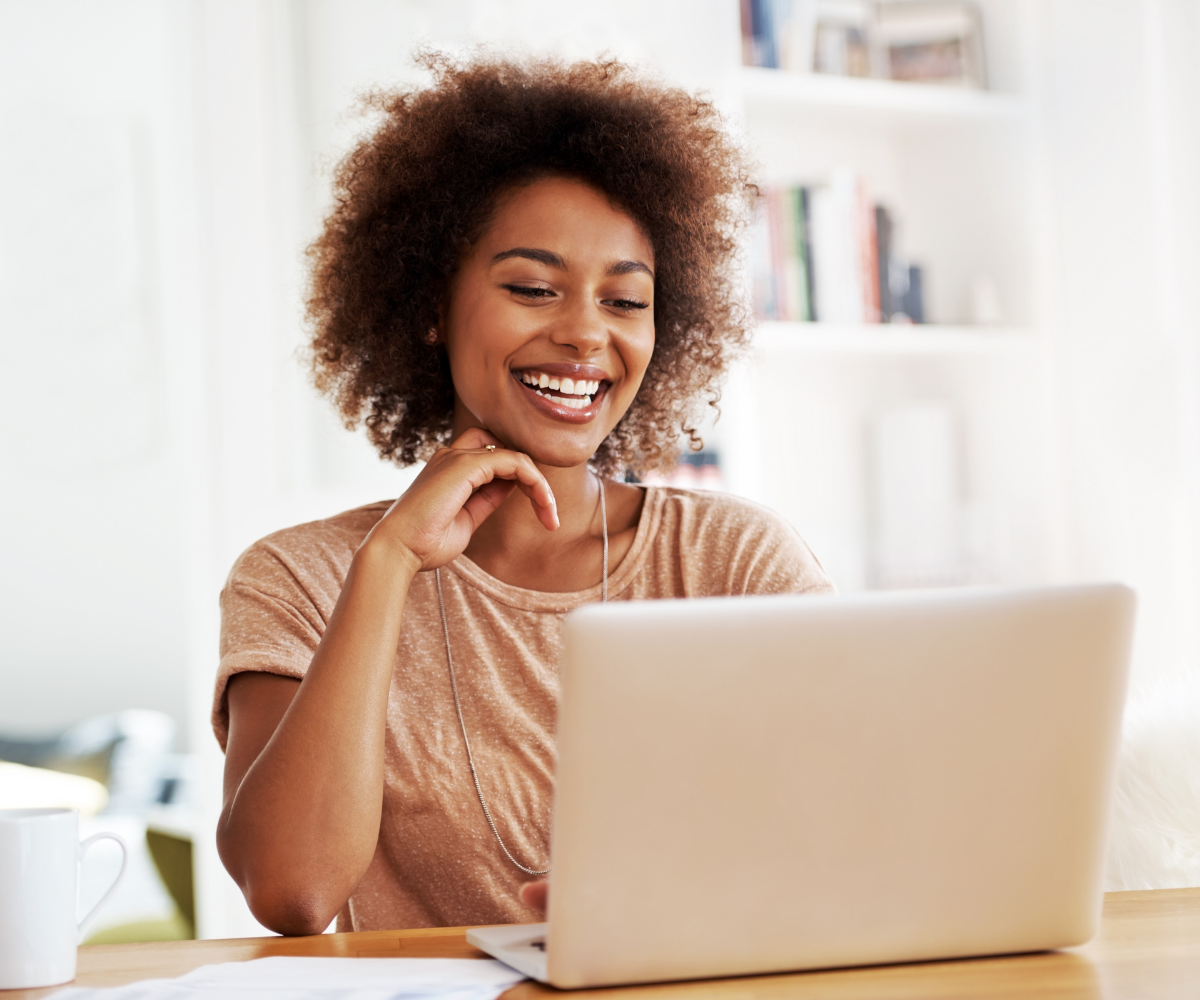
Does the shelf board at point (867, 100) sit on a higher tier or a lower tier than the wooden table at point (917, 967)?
higher

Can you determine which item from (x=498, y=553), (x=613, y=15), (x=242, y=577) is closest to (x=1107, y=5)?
(x=613, y=15)

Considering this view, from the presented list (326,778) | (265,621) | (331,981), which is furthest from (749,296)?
(331,981)

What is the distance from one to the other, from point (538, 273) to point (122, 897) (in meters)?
1.56

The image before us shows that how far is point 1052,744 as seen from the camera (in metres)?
0.70

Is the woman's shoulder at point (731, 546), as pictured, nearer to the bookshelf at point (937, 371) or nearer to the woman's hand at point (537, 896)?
the woman's hand at point (537, 896)

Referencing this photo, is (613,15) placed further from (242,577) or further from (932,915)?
(932,915)

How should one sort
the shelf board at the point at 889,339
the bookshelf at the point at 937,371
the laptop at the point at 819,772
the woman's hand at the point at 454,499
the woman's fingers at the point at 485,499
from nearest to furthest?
the laptop at the point at 819,772, the woman's hand at the point at 454,499, the woman's fingers at the point at 485,499, the shelf board at the point at 889,339, the bookshelf at the point at 937,371

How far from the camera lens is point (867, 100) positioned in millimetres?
2648

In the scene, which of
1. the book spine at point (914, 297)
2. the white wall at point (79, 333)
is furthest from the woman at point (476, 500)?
the book spine at point (914, 297)

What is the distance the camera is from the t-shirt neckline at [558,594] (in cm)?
142

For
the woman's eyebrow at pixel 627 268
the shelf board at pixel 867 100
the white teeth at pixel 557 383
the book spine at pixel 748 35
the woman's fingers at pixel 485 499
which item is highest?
the book spine at pixel 748 35

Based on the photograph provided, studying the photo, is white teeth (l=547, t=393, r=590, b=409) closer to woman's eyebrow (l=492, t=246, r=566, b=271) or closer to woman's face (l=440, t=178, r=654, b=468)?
woman's face (l=440, t=178, r=654, b=468)

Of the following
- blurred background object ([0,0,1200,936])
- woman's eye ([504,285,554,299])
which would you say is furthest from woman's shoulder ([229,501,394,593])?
blurred background object ([0,0,1200,936])

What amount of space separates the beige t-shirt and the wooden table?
1.29 ft
